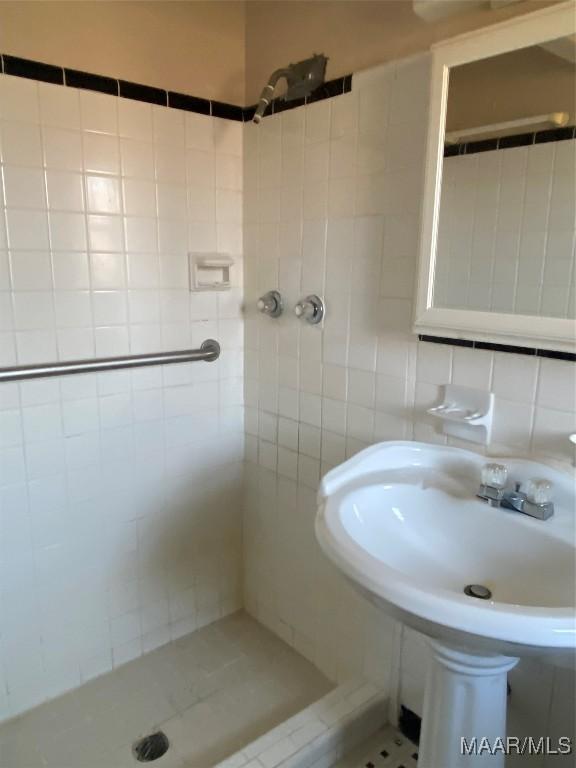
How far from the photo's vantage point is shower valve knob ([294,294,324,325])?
1537 mm

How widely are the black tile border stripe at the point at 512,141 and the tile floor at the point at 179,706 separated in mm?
1547

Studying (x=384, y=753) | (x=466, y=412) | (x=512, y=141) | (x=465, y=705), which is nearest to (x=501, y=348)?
(x=466, y=412)

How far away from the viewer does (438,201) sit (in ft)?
3.86

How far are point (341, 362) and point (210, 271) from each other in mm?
538

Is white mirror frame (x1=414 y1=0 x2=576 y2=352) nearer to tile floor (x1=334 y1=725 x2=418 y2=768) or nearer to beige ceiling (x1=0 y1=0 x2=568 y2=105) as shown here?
beige ceiling (x1=0 y1=0 x2=568 y2=105)

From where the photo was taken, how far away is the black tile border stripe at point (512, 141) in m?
1.04

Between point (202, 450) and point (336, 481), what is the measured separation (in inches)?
30.5

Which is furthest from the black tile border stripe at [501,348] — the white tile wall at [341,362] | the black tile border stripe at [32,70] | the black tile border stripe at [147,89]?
the black tile border stripe at [32,70]

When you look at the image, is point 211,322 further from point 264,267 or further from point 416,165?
point 416,165

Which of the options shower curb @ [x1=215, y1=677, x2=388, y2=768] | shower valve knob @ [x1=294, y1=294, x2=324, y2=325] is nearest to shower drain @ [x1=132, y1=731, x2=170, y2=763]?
shower curb @ [x1=215, y1=677, x2=388, y2=768]

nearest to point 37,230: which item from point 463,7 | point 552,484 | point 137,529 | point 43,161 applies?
point 43,161

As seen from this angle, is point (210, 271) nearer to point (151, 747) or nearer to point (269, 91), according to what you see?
point (269, 91)

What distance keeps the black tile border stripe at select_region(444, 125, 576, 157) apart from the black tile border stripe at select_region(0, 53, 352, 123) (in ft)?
1.34

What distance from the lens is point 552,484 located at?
1.10m
